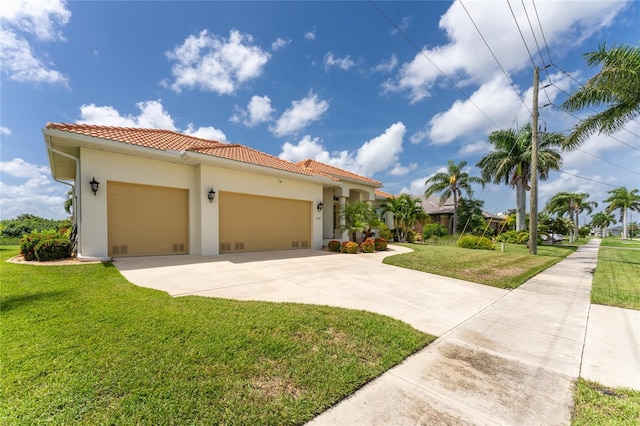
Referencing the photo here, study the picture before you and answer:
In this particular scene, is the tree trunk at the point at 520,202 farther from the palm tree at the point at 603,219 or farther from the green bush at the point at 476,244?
the palm tree at the point at 603,219

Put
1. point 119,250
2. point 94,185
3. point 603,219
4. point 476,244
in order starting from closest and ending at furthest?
point 94,185 < point 119,250 < point 476,244 < point 603,219

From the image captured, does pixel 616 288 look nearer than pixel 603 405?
No

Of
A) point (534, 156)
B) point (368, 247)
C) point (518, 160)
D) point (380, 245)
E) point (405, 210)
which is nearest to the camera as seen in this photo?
point (368, 247)

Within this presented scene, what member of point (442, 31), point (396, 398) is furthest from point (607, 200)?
point (396, 398)

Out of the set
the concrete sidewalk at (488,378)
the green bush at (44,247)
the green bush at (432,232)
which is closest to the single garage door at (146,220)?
the green bush at (44,247)

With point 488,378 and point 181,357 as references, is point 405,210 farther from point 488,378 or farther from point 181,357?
point 181,357

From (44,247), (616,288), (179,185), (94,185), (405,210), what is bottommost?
(616,288)

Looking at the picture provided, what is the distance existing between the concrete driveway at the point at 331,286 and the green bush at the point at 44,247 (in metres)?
1.67

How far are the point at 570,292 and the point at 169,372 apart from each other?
365 inches

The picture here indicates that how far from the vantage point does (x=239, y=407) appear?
2.31 m

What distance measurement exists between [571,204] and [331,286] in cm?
6031

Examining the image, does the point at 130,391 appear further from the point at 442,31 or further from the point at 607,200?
the point at 607,200

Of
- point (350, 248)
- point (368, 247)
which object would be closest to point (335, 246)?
point (350, 248)

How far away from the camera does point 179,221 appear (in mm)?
11156
